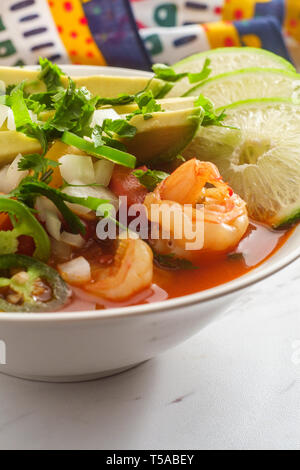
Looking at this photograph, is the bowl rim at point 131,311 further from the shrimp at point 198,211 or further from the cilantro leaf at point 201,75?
the cilantro leaf at point 201,75

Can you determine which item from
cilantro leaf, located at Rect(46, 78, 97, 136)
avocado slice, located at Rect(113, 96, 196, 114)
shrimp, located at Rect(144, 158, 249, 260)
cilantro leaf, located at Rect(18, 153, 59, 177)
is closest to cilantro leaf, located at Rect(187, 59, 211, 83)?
avocado slice, located at Rect(113, 96, 196, 114)

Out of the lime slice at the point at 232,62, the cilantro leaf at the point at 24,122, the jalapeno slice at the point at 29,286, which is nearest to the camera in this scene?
the jalapeno slice at the point at 29,286

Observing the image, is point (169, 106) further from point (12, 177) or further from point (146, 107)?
point (12, 177)

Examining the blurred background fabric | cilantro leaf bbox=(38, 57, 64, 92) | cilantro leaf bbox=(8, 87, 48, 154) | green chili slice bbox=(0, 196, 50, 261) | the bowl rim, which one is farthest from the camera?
the blurred background fabric

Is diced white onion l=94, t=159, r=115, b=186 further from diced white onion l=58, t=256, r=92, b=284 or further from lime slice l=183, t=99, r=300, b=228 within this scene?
lime slice l=183, t=99, r=300, b=228

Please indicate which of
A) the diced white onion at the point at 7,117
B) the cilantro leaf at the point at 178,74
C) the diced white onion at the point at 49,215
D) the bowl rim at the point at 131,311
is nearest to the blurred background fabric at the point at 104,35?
the cilantro leaf at the point at 178,74

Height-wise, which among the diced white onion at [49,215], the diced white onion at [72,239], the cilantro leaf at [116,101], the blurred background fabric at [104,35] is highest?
the cilantro leaf at [116,101]

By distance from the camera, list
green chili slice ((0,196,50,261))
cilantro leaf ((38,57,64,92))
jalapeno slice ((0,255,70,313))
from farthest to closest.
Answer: cilantro leaf ((38,57,64,92)), green chili slice ((0,196,50,261)), jalapeno slice ((0,255,70,313))
